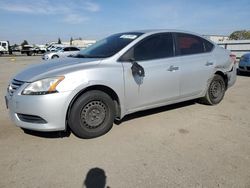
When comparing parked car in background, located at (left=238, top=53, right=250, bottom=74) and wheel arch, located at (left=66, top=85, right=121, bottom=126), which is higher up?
parked car in background, located at (left=238, top=53, right=250, bottom=74)

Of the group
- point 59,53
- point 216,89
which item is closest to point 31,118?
point 216,89

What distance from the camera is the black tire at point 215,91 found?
5.43m

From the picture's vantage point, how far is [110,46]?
14.7ft

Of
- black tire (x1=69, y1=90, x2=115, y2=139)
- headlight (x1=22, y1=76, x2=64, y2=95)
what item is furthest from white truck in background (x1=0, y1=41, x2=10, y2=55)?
black tire (x1=69, y1=90, x2=115, y2=139)

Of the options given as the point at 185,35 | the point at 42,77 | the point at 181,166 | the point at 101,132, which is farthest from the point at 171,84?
the point at 42,77

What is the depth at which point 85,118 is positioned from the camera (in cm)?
374

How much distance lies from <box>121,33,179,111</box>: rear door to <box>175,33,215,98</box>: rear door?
0.62 feet

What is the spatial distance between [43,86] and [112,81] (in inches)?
39.4

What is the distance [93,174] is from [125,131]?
134cm

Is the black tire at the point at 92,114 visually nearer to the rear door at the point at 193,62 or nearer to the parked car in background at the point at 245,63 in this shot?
the rear door at the point at 193,62

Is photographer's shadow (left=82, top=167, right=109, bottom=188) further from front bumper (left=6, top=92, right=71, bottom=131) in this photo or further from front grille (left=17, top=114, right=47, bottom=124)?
front grille (left=17, top=114, right=47, bottom=124)

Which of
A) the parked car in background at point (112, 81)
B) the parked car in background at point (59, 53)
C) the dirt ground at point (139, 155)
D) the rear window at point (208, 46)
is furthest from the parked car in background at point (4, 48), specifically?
the rear window at point (208, 46)

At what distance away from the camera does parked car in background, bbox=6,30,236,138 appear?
346cm

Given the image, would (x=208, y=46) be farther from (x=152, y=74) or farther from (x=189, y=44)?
(x=152, y=74)
